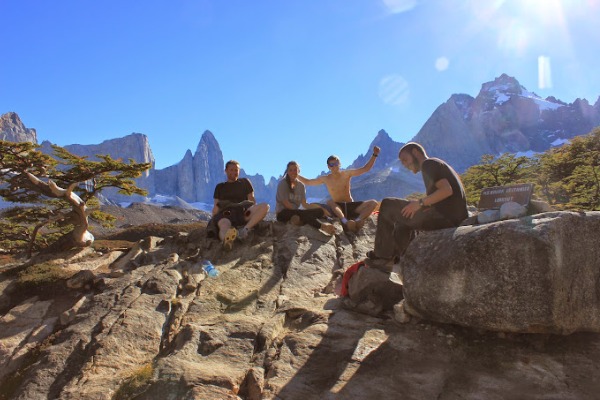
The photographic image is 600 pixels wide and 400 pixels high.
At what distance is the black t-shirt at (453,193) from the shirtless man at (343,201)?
4.17 m

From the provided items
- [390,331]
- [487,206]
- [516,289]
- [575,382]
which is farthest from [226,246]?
[575,382]

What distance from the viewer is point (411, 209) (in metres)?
5.07

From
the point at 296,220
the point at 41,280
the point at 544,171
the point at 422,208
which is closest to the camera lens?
the point at 422,208

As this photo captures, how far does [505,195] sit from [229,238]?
16.5 ft

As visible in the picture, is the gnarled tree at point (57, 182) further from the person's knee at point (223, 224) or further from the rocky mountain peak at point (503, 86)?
the rocky mountain peak at point (503, 86)

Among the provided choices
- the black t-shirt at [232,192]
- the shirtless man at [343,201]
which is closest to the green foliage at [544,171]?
the shirtless man at [343,201]

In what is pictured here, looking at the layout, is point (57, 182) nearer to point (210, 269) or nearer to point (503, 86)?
point (210, 269)

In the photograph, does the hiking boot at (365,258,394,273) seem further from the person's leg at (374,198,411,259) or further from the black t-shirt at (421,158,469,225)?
the black t-shirt at (421,158,469,225)

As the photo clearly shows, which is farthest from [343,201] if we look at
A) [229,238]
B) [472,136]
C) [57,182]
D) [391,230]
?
[472,136]

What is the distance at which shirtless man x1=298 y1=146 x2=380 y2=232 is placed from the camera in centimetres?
931

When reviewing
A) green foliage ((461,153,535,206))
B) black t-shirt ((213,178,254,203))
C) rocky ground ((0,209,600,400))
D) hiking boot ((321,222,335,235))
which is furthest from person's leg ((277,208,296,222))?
green foliage ((461,153,535,206))

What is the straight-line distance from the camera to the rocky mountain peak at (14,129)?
119 m

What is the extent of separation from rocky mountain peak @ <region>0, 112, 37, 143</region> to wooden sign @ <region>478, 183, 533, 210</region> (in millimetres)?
141695

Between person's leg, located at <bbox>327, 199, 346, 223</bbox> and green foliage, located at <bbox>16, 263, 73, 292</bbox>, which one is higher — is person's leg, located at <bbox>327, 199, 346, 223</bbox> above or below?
above
